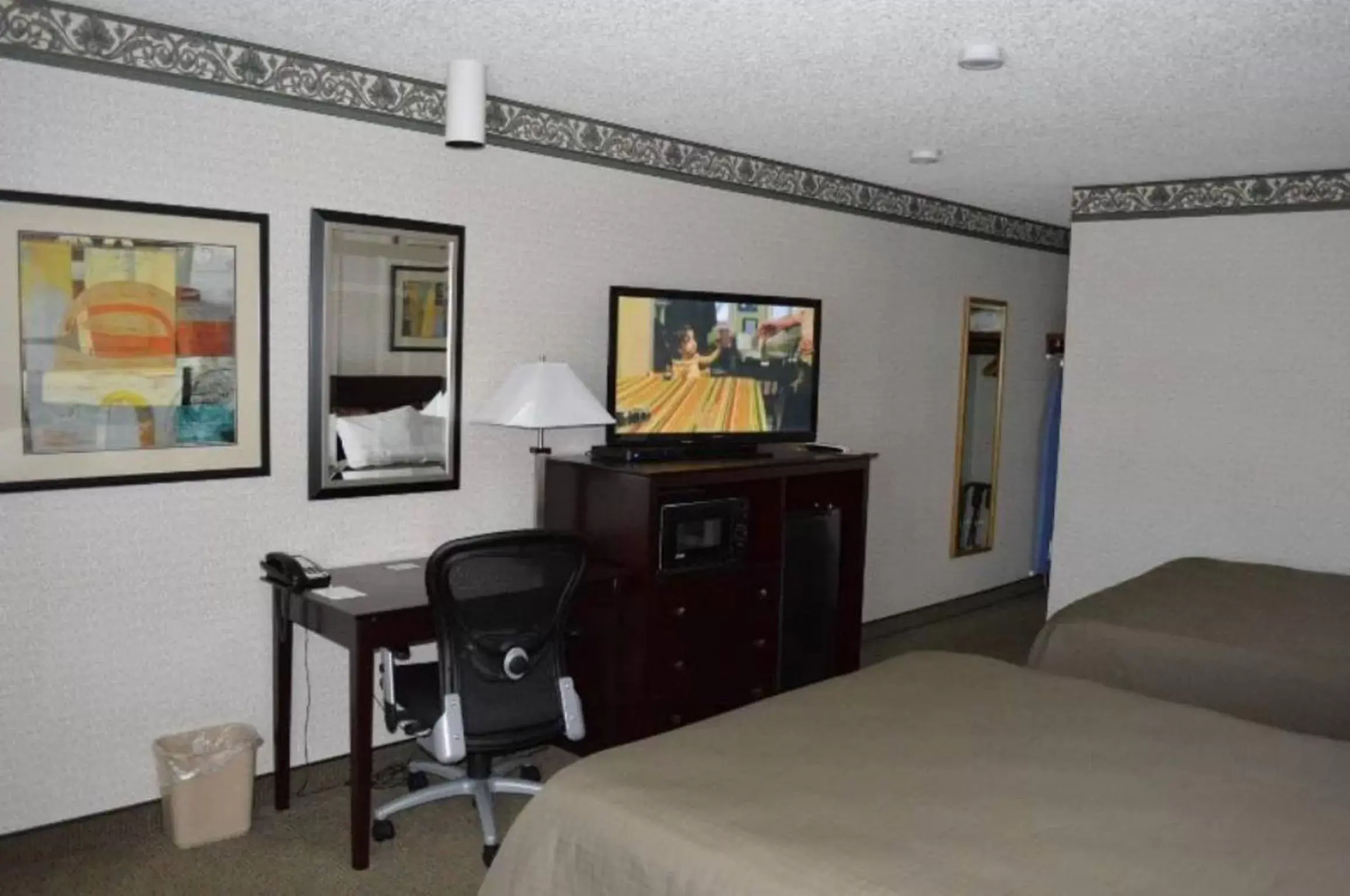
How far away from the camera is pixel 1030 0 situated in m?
2.63

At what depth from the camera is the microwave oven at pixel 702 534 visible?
3969 millimetres

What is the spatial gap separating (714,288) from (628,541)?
55.8 inches

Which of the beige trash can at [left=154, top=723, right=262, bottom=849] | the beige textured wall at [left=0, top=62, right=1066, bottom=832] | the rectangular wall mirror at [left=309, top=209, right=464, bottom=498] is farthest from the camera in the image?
the rectangular wall mirror at [left=309, top=209, right=464, bottom=498]

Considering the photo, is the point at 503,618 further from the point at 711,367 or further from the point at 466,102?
the point at 711,367

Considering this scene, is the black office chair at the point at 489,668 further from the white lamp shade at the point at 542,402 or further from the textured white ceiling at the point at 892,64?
the textured white ceiling at the point at 892,64

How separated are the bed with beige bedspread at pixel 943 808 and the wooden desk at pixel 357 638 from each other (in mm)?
1005

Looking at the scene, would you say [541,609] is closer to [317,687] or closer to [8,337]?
[317,687]

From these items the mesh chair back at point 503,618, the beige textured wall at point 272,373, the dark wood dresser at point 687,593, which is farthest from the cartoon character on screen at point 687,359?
the mesh chair back at point 503,618

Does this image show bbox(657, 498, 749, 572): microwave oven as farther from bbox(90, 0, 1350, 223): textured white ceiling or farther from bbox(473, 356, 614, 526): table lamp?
bbox(90, 0, 1350, 223): textured white ceiling

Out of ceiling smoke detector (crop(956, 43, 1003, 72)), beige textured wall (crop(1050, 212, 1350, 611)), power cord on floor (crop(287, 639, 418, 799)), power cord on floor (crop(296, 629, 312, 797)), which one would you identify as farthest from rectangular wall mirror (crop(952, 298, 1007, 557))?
power cord on floor (crop(296, 629, 312, 797))

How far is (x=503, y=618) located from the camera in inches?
129

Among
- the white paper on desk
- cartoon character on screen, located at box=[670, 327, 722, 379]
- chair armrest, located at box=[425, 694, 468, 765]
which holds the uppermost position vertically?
cartoon character on screen, located at box=[670, 327, 722, 379]

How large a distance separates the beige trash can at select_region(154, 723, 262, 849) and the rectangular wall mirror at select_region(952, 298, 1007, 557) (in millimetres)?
4200

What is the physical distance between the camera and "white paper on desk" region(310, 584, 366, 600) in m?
3.29
